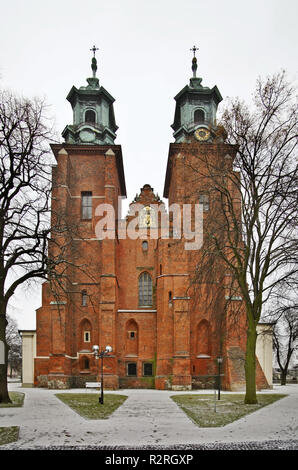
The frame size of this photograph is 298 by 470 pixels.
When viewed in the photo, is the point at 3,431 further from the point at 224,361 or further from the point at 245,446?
the point at 224,361

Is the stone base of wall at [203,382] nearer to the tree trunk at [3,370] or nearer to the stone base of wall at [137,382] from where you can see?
Answer: the stone base of wall at [137,382]

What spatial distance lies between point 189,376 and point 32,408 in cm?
1524

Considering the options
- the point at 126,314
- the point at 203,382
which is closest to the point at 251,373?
the point at 203,382

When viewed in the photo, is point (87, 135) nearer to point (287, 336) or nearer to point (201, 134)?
point (201, 134)

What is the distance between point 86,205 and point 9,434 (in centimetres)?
2589

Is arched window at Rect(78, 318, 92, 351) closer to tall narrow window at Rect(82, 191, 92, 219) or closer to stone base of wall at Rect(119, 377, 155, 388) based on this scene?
stone base of wall at Rect(119, 377, 155, 388)

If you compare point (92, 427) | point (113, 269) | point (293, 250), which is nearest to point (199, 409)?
point (92, 427)

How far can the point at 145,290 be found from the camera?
122 ft

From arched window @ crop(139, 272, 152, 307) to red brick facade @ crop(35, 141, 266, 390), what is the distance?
7 cm

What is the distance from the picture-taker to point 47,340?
3419 cm

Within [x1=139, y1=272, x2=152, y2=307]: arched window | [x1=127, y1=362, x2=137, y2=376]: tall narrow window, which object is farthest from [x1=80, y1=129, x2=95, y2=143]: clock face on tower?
[x1=127, y1=362, x2=137, y2=376]: tall narrow window

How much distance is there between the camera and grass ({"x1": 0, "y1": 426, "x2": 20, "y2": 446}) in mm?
11461

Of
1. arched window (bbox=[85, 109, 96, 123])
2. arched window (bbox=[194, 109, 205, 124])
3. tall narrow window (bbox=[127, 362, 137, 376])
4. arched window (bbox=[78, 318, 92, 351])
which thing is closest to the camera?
arched window (bbox=[78, 318, 92, 351])

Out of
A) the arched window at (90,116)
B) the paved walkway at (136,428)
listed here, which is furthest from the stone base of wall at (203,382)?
the arched window at (90,116)
